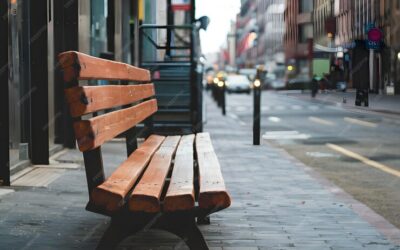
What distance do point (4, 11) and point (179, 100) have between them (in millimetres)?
7099

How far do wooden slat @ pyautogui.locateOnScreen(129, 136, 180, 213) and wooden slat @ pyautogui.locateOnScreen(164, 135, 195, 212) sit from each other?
0.05 meters

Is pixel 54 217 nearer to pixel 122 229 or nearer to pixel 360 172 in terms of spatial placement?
pixel 122 229

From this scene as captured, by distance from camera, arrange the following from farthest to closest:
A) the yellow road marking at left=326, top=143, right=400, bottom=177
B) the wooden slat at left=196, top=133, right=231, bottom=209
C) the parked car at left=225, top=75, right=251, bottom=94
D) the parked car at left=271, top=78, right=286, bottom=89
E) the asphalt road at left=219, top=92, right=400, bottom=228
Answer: the parked car at left=271, top=78, right=286, bottom=89, the parked car at left=225, top=75, right=251, bottom=94, the yellow road marking at left=326, top=143, right=400, bottom=177, the asphalt road at left=219, top=92, right=400, bottom=228, the wooden slat at left=196, top=133, right=231, bottom=209

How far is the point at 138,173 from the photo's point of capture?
4.61 meters

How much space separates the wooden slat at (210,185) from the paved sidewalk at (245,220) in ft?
1.51

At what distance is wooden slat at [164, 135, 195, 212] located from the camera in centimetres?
388

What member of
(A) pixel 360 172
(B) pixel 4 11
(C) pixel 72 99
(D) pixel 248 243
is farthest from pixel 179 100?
(C) pixel 72 99

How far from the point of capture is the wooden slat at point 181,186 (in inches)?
153

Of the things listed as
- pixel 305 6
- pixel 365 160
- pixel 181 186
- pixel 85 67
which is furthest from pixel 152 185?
pixel 305 6

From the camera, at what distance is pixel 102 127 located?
4414mm

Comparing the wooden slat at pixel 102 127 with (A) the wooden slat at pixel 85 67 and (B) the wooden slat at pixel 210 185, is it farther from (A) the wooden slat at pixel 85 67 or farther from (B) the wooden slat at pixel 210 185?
(B) the wooden slat at pixel 210 185

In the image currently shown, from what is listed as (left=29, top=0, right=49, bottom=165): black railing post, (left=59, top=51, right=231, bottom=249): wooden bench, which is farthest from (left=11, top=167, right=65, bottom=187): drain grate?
(left=59, top=51, right=231, bottom=249): wooden bench

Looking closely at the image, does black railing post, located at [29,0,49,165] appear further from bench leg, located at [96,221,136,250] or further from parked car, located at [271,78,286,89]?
parked car, located at [271,78,286,89]

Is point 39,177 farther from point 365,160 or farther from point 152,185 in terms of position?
point 365,160
